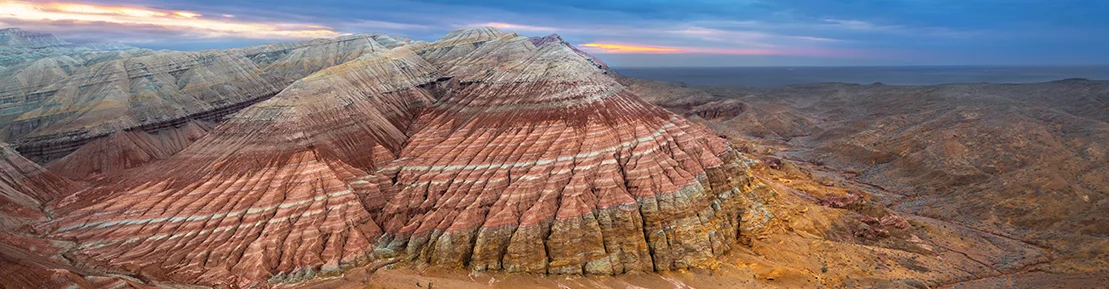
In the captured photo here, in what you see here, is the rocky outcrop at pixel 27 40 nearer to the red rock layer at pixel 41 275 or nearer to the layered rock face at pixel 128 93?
the layered rock face at pixel 128 93

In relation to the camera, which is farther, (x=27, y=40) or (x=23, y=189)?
(x=27, y=40)

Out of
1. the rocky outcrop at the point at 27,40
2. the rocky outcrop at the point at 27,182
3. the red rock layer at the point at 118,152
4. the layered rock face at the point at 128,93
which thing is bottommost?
the red rock layer at the point at 118,152

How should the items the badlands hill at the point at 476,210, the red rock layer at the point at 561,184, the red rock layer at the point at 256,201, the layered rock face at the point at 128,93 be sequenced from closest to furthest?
1. the red rock layer at the point at 256,201
2. the badlands hill at the point at 476,210
3. the red rock layer at the point at 561,184
4. the layered rock face at the point at 128,93

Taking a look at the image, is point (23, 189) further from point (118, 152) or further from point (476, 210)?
point (476, 210)

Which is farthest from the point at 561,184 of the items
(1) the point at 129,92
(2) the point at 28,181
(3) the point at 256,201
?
(1) the point at 129,92

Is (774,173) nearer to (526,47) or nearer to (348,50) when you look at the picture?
(526,47)

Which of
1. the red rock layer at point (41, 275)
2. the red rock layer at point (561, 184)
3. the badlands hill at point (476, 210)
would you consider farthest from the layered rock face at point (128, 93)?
the red rock layer at point (561, 184)

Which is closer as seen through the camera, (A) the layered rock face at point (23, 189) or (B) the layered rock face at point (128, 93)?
(A) the layered rock face at point (23, 189)
